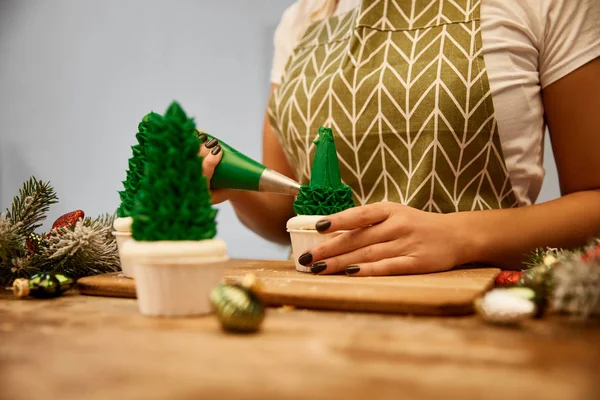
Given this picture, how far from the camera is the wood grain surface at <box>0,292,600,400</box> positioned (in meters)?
0.37

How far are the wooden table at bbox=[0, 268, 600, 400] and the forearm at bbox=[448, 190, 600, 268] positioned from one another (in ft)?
1.14

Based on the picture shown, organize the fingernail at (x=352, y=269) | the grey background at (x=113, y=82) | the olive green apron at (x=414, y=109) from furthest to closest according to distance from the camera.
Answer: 1. the grey background at (x=113, y=82)
2. the olive green apron at (x=414, y=109)
3. the fingernail at (x=352, y=269)

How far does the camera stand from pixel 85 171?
2738 mm

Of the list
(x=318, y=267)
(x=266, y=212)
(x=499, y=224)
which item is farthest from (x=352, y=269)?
(x=266, y=212)

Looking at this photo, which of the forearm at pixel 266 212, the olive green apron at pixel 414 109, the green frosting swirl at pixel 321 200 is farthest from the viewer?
the forearm at pixel 266 212

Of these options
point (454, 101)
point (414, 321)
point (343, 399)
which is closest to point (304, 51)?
point (454, 101)

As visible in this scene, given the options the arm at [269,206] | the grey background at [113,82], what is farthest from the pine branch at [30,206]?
the grey background at [113,82]

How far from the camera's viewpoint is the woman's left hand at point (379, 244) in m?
0.82

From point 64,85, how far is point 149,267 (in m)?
2.49

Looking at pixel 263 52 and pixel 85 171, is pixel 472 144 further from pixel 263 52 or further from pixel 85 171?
pixel 85 171

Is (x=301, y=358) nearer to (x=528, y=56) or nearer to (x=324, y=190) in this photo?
(x=324, y=190)

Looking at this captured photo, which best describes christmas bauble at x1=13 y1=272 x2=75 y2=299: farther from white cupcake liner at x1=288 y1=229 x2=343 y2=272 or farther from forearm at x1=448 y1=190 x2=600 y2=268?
forearm at x1=448 y1=190 x2=600 y2=268

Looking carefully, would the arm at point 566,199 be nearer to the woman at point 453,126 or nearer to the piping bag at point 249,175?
the woman at point 453,126

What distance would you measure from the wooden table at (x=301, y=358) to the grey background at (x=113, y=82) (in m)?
1.89
